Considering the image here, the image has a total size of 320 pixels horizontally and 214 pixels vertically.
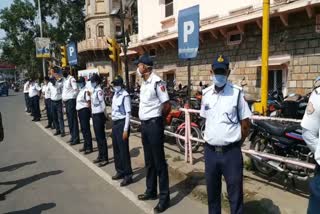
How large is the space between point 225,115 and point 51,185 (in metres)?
3.66

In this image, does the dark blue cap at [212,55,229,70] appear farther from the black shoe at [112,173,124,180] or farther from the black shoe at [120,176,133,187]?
the black shoe at [112,173,124,180]

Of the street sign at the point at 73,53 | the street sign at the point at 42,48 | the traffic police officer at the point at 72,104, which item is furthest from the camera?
the street sign at the point at 42,48

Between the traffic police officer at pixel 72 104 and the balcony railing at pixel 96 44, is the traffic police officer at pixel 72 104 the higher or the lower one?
the lower one

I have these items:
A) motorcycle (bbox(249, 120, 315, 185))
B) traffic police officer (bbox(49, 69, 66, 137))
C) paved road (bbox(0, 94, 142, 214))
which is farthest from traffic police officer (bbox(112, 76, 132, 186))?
traffic police officer (bbox(49, 69, 66, 137))

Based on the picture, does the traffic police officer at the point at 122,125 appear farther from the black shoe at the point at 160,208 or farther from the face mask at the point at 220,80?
the face mask at the point at 220,80

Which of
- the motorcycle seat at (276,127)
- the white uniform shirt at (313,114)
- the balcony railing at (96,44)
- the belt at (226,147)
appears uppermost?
the balcony railing at (96,44)

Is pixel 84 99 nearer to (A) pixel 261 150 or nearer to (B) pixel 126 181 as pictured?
(B) pixel 126 181

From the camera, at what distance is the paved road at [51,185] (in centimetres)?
500

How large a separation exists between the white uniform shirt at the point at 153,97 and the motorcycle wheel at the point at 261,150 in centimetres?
184

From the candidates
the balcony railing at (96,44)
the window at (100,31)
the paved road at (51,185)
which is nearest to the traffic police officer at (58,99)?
the paved road at (51,185)

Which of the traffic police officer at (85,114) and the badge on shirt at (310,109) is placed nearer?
the badge on shirt at (310,109)

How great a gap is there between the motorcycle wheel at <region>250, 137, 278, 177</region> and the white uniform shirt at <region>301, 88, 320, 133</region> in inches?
108

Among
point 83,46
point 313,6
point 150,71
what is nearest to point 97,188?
point 150,71

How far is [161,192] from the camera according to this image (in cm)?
487
